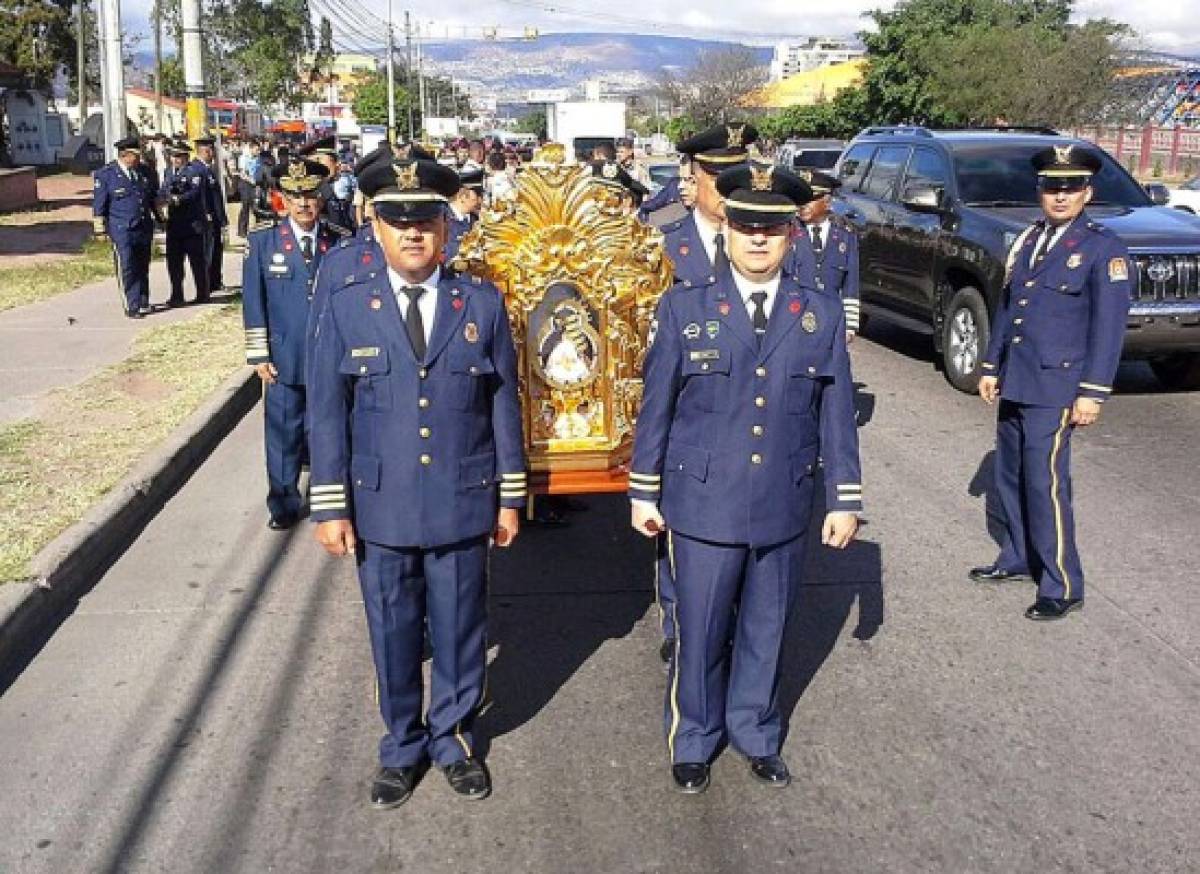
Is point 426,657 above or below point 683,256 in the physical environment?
below

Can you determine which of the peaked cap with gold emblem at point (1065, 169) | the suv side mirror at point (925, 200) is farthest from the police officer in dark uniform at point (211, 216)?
the peaked cap with gold emblem at point (1065, 169)

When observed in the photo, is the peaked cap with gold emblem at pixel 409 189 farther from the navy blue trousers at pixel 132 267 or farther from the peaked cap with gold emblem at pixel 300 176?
the navy blue trousers at pixel 132 267

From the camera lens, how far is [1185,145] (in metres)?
37.2

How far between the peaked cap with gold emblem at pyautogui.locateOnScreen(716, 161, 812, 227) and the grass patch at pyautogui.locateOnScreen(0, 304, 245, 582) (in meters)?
3.48

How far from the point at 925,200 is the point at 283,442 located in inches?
231

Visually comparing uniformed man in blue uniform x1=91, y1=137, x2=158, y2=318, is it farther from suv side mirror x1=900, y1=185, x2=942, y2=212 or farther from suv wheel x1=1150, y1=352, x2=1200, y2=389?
suv wheel x1=1150, y1=352, x2=1200, y2=389

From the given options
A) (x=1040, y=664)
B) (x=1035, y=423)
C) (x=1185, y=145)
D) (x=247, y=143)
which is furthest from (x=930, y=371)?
(x=1185, y=145)

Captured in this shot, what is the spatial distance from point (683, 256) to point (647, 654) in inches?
66.7

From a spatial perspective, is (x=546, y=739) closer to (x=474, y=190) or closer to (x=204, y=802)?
(x=204, y=802)

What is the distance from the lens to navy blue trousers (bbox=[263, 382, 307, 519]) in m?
6.46

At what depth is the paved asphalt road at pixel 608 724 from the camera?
11.7ft

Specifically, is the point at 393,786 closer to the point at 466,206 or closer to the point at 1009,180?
the point at 466,206

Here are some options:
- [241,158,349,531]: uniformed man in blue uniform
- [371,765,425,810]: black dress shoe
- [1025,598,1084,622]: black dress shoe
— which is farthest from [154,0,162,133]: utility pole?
[371,765,425,810]: black dress shoe

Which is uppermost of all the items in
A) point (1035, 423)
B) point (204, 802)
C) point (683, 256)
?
point (683, 256)
